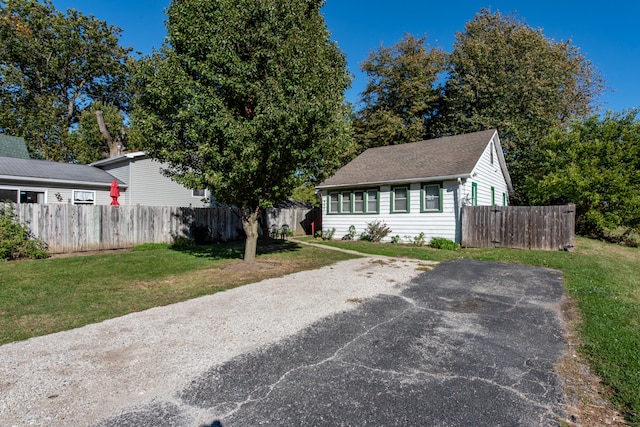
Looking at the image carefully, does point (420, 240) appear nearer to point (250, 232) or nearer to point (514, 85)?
point (250, 232)

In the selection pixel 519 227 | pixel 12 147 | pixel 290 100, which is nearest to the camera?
pixel 290 100

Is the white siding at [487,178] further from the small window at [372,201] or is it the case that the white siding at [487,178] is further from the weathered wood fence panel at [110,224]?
the weathered wood fence panel at [110,224]

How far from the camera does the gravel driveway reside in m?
2.83

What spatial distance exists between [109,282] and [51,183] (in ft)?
37.3

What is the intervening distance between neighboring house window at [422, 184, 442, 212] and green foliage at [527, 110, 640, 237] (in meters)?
5.59

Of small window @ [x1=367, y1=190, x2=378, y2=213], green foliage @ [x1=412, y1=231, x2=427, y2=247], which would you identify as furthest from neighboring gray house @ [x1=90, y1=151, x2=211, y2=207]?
green foliage @ [x1=412, y1=231, x2=427, y2=247]

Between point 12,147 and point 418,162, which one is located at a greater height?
point 12,147

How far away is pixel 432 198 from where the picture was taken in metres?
15.2

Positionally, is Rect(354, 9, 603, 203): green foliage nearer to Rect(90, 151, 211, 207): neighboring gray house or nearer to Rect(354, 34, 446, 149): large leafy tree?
Rect(354, 34, 446, 149): large leafy tree

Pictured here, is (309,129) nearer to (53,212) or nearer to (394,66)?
(53,212)

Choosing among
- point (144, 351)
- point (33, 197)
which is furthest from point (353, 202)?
point (33, 197)

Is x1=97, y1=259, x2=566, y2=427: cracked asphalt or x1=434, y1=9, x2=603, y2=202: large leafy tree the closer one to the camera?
x1=97, y1=259, x2=566, y2=427: cracked asphalt

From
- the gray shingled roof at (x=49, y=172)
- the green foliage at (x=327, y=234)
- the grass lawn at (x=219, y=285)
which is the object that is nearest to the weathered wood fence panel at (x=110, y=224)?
the grass lawn at (x=219, y=285)

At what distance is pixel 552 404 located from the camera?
2889 millimetres
